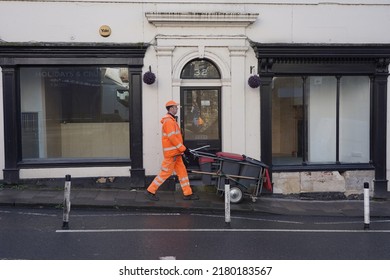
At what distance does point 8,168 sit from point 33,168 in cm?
57

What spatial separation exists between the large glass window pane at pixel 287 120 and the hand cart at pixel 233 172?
69.4 inches

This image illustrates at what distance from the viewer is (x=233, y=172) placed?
1066cm

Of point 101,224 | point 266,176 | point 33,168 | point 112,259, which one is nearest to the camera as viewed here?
point 112,259

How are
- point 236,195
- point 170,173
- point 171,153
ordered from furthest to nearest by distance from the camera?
point 236,195, point 170,173, point 171,153

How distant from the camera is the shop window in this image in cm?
1243

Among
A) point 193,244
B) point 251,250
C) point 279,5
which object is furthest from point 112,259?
point 279,5

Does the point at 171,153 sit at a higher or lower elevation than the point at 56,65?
lower

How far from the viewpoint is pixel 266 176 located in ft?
35.5

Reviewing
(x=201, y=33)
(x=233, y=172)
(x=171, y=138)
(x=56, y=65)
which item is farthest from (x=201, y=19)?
(x=233, y=172)

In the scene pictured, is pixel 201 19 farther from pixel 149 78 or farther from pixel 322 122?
pixel 322 122

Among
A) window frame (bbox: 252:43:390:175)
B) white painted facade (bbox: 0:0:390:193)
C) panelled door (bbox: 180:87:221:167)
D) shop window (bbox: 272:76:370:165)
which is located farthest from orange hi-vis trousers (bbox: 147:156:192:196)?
shop window (bbox: 272:76:370:165)

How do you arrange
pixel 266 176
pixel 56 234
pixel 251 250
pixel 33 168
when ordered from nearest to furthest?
pixel 251 250, pixel 56 234, pixel 266 176, pixel 33 168

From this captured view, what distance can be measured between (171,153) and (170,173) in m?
0.45

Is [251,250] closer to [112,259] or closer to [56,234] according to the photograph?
[112,259]
